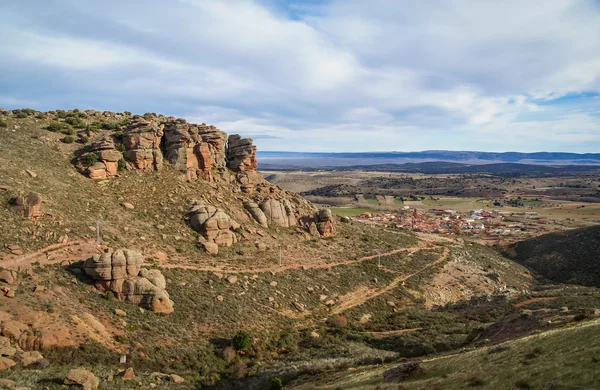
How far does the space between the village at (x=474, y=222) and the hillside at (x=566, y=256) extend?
13.6m

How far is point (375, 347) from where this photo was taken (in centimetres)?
3566

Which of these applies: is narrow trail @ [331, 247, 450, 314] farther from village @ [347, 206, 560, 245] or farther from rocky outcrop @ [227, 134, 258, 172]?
village @ [347, 206, 560, 245]

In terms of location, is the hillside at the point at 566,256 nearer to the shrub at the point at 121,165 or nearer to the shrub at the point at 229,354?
the shrub at the point at 229,354

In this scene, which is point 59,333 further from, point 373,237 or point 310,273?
point 373,237

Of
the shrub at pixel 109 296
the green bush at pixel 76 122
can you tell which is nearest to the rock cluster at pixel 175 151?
the green bush at pixel 76 122

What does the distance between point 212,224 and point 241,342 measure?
19.4 m

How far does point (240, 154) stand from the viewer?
6494 centimetres

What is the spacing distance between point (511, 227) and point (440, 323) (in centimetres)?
9550

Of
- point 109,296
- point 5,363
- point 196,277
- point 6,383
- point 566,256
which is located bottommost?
point 566,256

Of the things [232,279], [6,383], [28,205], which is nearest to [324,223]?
[232,279]

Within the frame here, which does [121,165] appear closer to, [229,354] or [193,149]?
[193,149]

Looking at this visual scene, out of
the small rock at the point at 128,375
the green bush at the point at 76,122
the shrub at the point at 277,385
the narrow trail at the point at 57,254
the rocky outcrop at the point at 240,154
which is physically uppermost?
the green bush at the point at 76,122

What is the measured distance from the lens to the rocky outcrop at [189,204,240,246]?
4788 cm

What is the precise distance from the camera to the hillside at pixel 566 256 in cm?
6438
